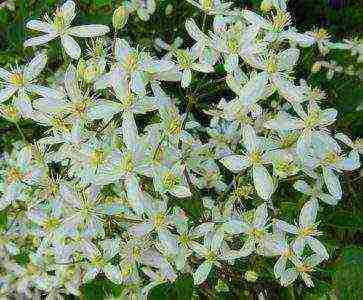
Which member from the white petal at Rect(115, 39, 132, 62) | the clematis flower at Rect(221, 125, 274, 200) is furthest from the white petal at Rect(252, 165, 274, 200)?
the white petal at Rect(115, 39, 132, 62)

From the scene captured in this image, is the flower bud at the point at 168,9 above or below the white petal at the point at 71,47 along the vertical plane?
below

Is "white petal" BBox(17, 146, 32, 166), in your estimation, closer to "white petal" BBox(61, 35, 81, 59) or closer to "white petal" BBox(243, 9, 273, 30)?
"white petal" BBox(61, 35, 81, 59)

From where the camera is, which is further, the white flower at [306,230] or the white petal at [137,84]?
the white flower at [306,230]

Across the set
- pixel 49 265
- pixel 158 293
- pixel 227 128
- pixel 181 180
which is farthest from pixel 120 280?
pixel 49 265

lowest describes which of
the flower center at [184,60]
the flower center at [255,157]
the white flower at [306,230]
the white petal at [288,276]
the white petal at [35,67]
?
the white petal at [288,276]

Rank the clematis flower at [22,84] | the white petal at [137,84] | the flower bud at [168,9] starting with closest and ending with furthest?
the white petal at [137,84], the clematis flower at [22,84], the flower bud at [168,9]

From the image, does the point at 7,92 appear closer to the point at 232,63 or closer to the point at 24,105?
the point at 24,105

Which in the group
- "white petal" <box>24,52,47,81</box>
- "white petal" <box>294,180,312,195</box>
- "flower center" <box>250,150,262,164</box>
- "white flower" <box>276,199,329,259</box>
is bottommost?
"white flower" <box>276,199,329,259</box>

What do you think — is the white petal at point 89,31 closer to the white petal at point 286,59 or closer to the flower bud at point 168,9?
the white petal at point 286,59

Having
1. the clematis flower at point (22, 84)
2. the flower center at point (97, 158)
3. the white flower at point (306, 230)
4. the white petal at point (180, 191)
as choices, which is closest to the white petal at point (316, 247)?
the white flower at point (306, 230)
